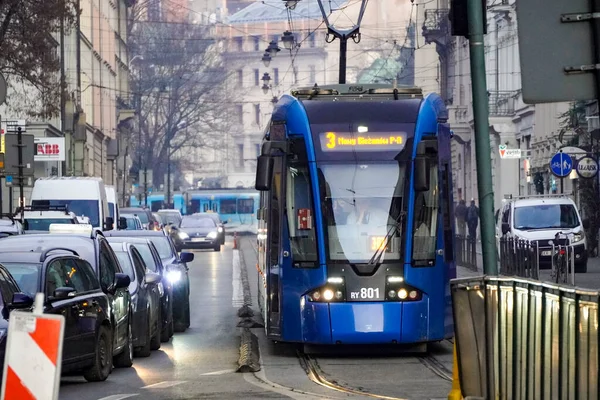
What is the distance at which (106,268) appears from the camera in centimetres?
1612

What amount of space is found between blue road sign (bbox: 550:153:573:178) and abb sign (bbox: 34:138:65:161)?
19.0 meters

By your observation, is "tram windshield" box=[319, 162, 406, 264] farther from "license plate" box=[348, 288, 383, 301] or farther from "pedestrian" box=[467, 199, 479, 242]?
"pedestrian" box=[467, 199, 479, 242]

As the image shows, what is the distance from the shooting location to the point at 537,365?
29.9 ft

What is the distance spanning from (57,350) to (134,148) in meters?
97.7

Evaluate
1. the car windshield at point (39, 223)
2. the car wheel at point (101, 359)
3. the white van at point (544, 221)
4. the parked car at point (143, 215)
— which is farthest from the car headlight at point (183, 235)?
the car wheel at point (101, 359)

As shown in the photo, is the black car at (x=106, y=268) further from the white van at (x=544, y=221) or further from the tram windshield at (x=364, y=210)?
the white van at (x=544, y=221)

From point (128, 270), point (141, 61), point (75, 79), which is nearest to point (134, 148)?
point (141, 61)

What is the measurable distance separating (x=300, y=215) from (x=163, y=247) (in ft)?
22.0

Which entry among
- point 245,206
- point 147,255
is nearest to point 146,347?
point 147,255

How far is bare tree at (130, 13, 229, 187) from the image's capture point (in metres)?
96.8

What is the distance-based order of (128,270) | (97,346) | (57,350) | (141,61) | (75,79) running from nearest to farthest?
1. (57,350)
2. (97,346)
3. (128,270)
4. (75,79)
5. (141,61)

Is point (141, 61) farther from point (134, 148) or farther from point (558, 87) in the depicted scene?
point (558, 87)

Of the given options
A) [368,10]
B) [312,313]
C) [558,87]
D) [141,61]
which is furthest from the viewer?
[368,10]

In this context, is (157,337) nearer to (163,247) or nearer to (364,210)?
(364,210)
